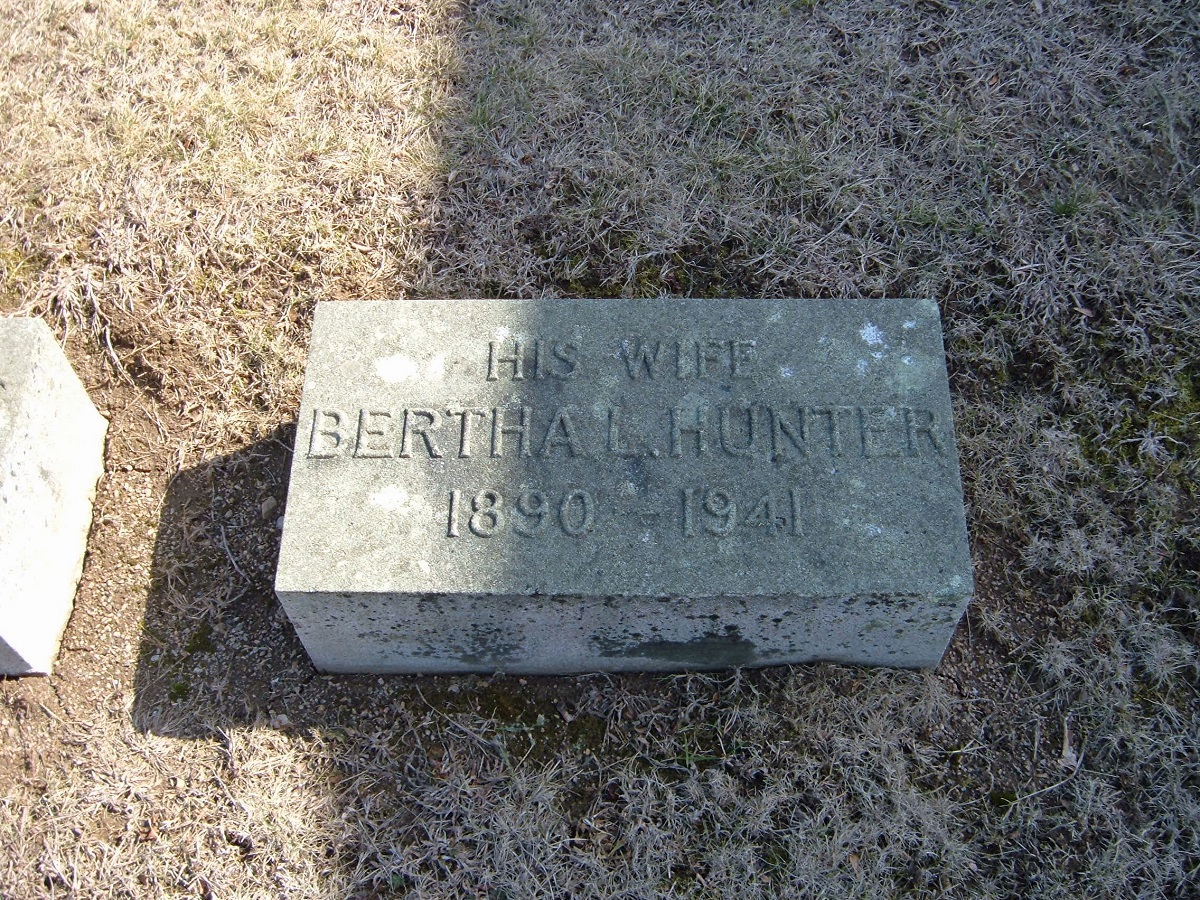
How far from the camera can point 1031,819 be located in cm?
252

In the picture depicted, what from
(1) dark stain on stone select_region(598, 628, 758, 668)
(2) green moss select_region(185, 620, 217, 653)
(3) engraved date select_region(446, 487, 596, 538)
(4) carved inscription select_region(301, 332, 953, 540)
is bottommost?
(2) green moss select_region(185, 620, 217, 653)

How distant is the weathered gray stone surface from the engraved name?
83 centimetres

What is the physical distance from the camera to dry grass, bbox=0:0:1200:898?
2496 millimetres

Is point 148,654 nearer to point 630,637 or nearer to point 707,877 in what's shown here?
point 630,637

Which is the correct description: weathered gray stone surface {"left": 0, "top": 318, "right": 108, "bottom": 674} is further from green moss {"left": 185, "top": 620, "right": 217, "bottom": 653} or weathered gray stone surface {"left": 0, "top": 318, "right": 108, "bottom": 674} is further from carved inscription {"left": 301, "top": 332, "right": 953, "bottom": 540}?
carved inscription {"left": 301, "top": 332, "right": 953, "bottom": 540}

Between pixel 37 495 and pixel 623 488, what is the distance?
1.65m

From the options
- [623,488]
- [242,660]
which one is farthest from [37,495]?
[623,488]

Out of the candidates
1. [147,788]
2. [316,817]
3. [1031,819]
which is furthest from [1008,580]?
[147,788]

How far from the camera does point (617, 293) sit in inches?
131

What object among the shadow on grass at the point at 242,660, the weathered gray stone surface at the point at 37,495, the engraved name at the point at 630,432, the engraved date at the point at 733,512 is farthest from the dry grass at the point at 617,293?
the engraved name at the point at 630,432

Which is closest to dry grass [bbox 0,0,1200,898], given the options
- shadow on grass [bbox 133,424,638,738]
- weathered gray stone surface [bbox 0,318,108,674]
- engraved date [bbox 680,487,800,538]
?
shadow on grass [bbox 133,424,638,738]

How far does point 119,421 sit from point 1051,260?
3.18 m

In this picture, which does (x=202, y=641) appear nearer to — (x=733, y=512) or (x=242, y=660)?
(x=242, y=660)

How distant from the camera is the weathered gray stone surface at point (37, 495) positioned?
2.59 meters
